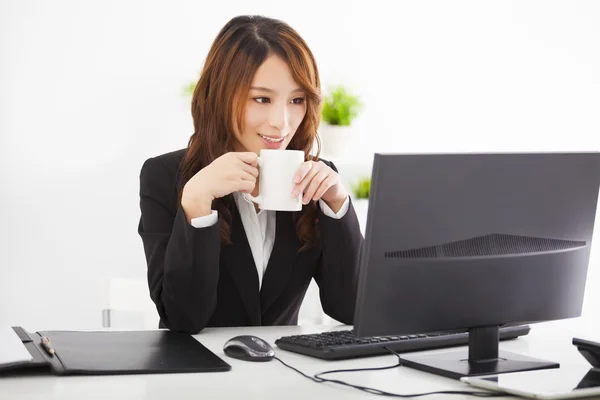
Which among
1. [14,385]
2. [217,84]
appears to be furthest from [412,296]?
[217,84]

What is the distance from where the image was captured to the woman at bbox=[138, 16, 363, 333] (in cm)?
184

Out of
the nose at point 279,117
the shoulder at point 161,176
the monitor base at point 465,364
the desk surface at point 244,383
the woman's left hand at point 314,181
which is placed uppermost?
the nose at point 279,117

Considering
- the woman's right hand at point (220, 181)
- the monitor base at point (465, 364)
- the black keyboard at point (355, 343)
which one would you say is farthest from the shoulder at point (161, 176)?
the monitor base at point (465, 364)

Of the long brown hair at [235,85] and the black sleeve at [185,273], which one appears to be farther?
the long brown hair at [235,85]

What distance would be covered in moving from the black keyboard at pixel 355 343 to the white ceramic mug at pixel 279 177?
10.0 inches

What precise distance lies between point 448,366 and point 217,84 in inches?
35.5

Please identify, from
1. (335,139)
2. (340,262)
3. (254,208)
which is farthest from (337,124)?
(340,262)

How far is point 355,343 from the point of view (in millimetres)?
1424

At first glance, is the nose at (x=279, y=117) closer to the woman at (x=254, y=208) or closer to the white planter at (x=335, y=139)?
the woman at (x=254, y=208)

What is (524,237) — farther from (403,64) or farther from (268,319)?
(403,64)

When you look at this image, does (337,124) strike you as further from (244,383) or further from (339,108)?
(244,383)

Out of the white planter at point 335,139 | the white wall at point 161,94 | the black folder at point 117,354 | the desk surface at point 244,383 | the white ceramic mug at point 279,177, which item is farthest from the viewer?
the white planter at point 335,139

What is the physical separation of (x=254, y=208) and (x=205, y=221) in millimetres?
352

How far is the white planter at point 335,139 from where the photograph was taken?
336cm
